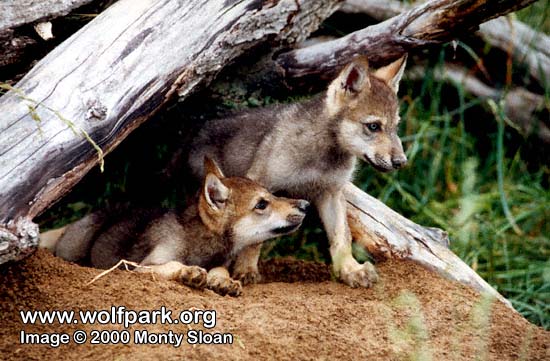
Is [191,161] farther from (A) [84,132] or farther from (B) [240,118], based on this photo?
(A) [84,132]

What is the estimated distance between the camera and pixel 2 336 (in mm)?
3688

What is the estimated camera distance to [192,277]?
4387 millimetres

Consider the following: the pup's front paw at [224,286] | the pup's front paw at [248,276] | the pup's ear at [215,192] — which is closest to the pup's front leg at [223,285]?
the pup's front paw at [224,286]

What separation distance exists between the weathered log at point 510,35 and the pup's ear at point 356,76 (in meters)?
1.61

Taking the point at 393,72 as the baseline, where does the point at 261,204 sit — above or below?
below

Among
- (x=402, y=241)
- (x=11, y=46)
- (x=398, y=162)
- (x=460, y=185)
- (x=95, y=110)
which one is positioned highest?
(x=11, y=46)

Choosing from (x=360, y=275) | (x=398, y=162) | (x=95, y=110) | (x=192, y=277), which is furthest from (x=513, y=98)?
(x=95, y=110)

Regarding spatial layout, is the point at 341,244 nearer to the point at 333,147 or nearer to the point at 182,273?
the point at 333,147

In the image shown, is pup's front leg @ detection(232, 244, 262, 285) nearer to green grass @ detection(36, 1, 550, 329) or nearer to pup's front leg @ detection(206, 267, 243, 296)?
pup's front leg @ detection(206, 267, 243, 296)

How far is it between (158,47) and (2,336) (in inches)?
69.2

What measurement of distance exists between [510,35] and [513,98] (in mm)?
540

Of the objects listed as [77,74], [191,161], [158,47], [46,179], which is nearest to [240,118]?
[191,161]

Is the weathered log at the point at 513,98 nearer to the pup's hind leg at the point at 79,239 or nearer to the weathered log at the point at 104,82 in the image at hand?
the weathered log at the point at 104,82

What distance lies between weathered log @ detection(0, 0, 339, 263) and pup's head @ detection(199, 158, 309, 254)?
589 millimetres
